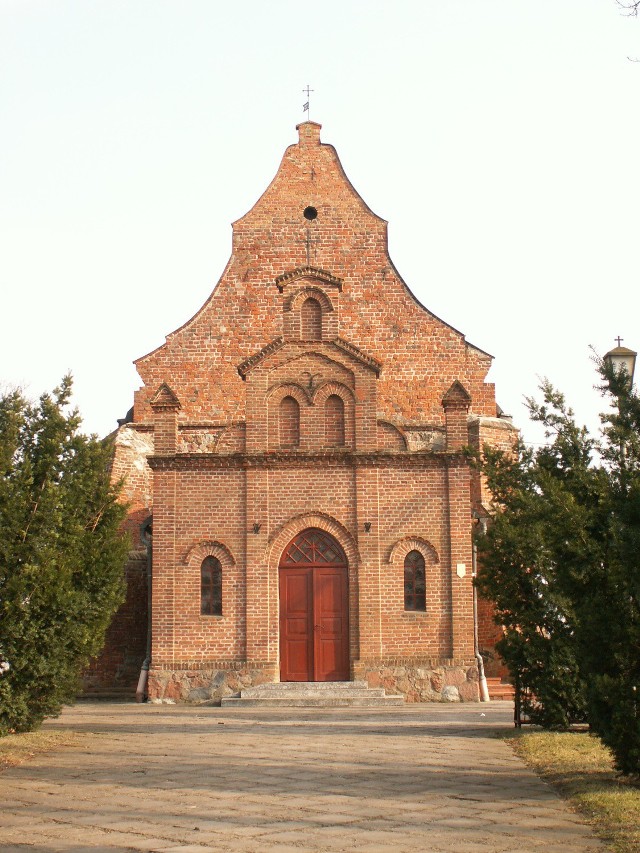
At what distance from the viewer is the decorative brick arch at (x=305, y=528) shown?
2456 centimetres

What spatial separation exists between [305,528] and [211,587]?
244 cm

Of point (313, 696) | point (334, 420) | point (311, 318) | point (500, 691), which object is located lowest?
point (500, 691)

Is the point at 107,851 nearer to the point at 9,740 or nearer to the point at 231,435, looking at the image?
the point at 9,740

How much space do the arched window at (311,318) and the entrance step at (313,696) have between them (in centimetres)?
776

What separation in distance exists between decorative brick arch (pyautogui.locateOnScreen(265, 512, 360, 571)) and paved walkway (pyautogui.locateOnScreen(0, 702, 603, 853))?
6429mm

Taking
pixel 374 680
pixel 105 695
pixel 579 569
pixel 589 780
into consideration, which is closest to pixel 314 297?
pixel 374 680

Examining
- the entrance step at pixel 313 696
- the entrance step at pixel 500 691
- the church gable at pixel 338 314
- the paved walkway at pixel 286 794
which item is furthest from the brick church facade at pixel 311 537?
the church gable at pixel 338 314

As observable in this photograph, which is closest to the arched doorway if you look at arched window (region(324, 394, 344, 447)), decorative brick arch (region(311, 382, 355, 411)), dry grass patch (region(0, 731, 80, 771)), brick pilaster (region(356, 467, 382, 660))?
brick pilaster (region(356, 467, 382, 660))

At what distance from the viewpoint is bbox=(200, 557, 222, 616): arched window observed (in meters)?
24.5

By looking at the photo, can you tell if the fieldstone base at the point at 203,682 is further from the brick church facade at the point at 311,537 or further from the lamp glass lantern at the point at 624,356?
the lamp glass lantern at the point at 624,356

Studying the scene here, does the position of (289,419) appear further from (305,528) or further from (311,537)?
(311,537)

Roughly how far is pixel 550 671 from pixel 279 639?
8937 mm

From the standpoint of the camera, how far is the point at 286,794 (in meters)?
11.3

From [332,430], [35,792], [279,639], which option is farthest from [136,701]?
[35,792]
